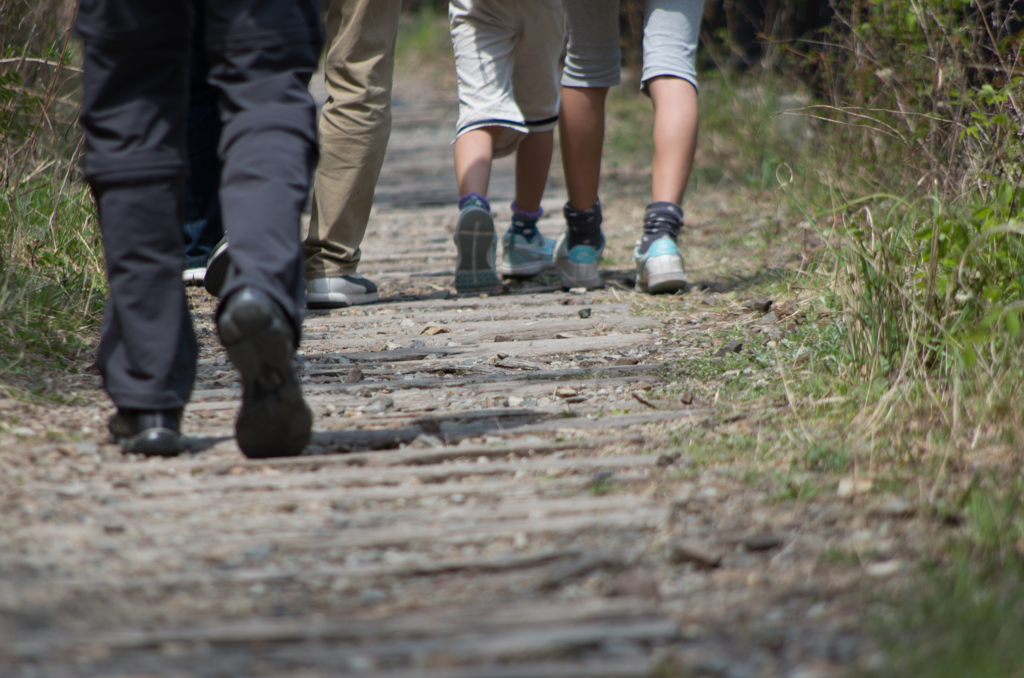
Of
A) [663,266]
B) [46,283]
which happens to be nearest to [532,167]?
[663,266]

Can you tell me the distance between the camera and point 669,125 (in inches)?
131

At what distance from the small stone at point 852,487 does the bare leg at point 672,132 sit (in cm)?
181

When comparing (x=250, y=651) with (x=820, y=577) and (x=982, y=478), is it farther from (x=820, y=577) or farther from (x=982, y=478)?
(x=982, y=478)

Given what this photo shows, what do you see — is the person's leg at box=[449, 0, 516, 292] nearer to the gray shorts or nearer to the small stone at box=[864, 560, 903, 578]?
the gray shorts

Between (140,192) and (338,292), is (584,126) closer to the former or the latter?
(338,292)

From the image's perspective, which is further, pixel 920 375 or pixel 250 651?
pixel 920 375

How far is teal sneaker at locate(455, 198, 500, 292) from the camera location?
10.9ft

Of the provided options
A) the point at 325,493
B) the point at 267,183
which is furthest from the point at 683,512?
the point at 267,183

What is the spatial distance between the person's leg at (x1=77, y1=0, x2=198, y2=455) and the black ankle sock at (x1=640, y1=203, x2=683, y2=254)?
5.98 ft

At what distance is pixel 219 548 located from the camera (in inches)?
59.4

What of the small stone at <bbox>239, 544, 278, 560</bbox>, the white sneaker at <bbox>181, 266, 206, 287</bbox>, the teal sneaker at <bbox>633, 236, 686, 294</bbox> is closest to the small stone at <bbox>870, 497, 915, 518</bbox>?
the small stone at <bbox>239, 544, 278, 560</bbox>

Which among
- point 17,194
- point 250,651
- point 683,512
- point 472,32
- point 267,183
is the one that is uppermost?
point 472,32

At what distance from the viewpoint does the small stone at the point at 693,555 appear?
1449 millimetres

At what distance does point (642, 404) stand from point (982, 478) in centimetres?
84
